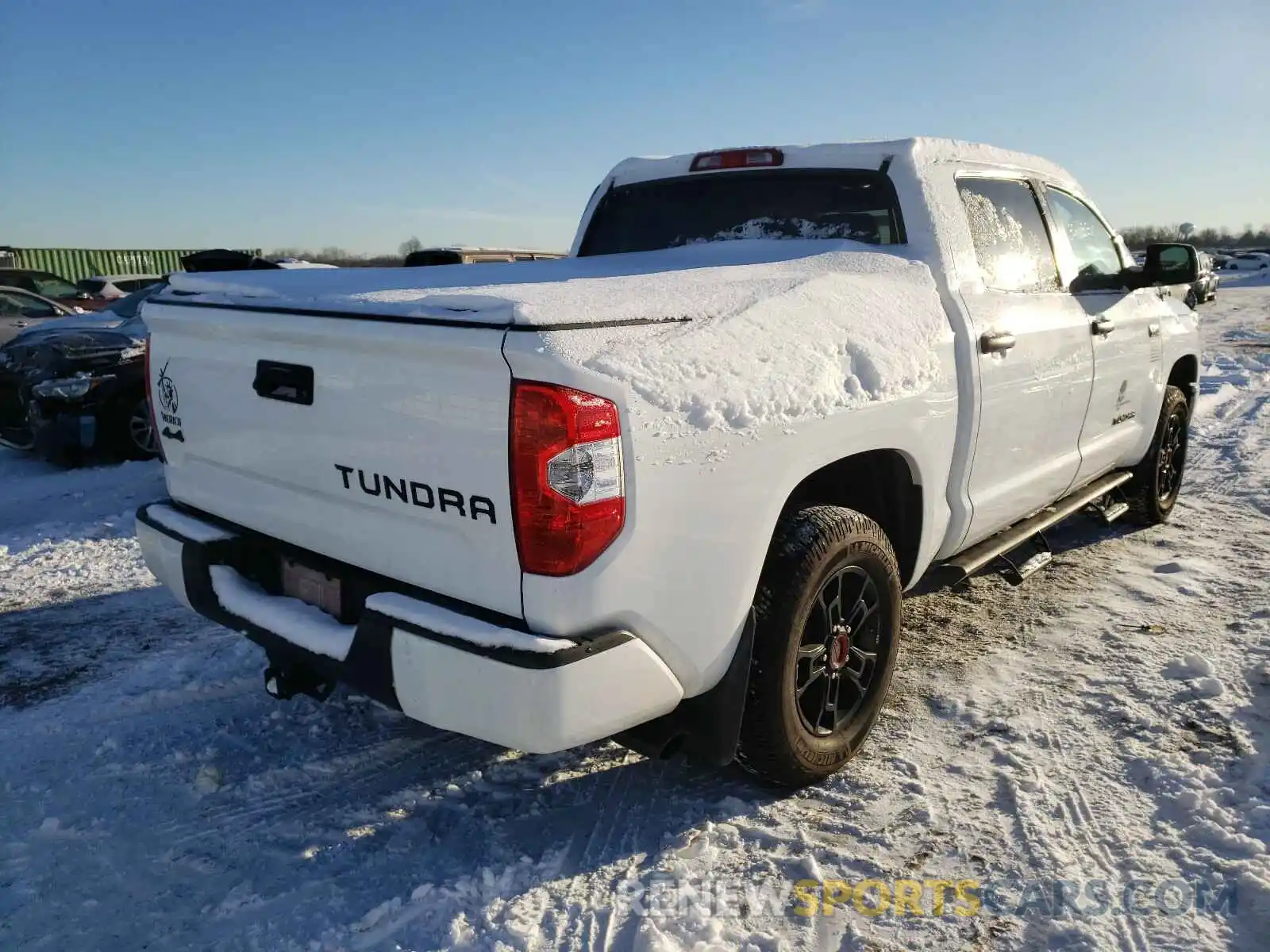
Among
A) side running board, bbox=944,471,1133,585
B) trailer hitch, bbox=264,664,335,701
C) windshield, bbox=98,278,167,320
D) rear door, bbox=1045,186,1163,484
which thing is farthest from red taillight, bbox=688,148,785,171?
windshield, bbox=98,278,167,320

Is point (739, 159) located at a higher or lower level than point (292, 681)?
higher

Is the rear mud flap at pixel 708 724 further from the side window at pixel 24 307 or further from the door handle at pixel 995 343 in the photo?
the side window at pixel 24 307

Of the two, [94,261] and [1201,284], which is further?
[94,261]

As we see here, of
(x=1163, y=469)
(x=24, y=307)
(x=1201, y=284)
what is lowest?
(x=1163, y=469)

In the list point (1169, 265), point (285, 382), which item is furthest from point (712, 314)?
point (1169, 265)

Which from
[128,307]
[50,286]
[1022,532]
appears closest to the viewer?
[1022,532]

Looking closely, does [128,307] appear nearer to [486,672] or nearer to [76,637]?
[76,637]

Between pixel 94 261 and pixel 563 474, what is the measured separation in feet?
126

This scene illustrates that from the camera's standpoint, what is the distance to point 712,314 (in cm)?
239

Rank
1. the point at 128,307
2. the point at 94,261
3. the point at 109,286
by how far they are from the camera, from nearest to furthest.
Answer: the point at 128,307 < the point at 109,286 < the point at 94,261

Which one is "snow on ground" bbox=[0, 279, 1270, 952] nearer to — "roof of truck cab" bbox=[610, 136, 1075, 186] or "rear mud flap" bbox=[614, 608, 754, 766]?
"rear mud flap" bbox=[614, 608, 754, 766]

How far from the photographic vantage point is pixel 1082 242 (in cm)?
451

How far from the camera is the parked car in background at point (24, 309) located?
34.6ft

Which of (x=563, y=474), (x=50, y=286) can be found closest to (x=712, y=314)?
(x=563, y=474)
